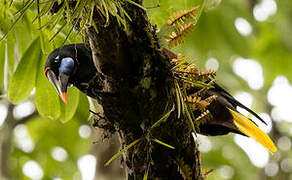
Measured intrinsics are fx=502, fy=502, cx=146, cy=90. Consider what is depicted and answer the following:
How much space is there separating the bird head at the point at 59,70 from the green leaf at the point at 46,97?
0.08m

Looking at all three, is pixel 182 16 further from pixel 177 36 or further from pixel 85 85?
pixel 85 85

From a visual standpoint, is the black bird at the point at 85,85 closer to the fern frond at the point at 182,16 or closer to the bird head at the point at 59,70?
the bird head at the point at 59,70

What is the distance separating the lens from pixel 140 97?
5.26 feet

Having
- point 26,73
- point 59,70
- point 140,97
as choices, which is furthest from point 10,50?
point 140,97

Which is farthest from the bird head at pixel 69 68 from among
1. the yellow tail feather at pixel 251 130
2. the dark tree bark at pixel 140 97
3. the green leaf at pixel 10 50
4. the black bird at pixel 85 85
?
the yellow tail feather at pixel 251 130

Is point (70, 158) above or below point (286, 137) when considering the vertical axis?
below

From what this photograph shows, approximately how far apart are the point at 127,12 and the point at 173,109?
34 cm

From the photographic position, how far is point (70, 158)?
16.6 ft

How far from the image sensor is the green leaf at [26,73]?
229 centimetres

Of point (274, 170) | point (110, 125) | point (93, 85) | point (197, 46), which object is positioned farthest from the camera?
point (274, 170)

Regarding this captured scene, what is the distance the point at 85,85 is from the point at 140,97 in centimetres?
59

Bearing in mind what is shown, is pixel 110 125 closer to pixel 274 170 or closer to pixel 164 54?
pixel 164 54

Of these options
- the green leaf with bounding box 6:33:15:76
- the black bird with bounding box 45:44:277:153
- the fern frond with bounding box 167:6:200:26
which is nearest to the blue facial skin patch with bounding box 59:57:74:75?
the black bird with bounding box 45:44:277:153

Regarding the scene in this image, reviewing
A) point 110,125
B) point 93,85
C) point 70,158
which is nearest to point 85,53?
point 93,85
